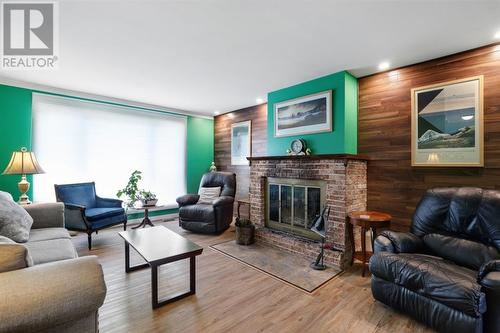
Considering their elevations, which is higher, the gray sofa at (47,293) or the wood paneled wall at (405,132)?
the wood paneled wall at (405,132)

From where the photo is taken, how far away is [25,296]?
104 cm

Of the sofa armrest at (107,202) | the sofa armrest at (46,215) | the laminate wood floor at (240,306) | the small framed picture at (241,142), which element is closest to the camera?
the laminate wood floor at (240,306)

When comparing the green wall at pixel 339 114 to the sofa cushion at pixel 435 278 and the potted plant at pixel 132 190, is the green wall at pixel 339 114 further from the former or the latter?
the potted plant at pixel 132 190

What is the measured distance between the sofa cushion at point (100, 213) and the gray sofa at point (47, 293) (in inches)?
92.5

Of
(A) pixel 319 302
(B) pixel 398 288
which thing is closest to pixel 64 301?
(A) pixel 319 302

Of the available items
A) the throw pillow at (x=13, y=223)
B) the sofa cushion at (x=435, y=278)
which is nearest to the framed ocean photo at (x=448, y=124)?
the sofa cushion at (x=435, y=278)

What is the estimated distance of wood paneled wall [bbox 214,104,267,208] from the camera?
4750 millimetres

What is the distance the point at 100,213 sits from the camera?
11.4 feet

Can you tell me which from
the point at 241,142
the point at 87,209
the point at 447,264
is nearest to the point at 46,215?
the point at 87,209

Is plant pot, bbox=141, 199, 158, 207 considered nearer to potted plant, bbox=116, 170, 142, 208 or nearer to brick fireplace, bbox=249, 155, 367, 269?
potted plant, bbox=116, 170, 142, 208

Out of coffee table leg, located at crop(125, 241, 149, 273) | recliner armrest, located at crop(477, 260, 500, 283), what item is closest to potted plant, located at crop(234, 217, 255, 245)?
coffee table leg, located at crop(125, 241, 149, 273)

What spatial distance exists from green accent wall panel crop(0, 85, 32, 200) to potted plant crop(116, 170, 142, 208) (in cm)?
136

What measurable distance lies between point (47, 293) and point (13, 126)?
3.85 metres

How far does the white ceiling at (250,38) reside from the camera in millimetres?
1895
